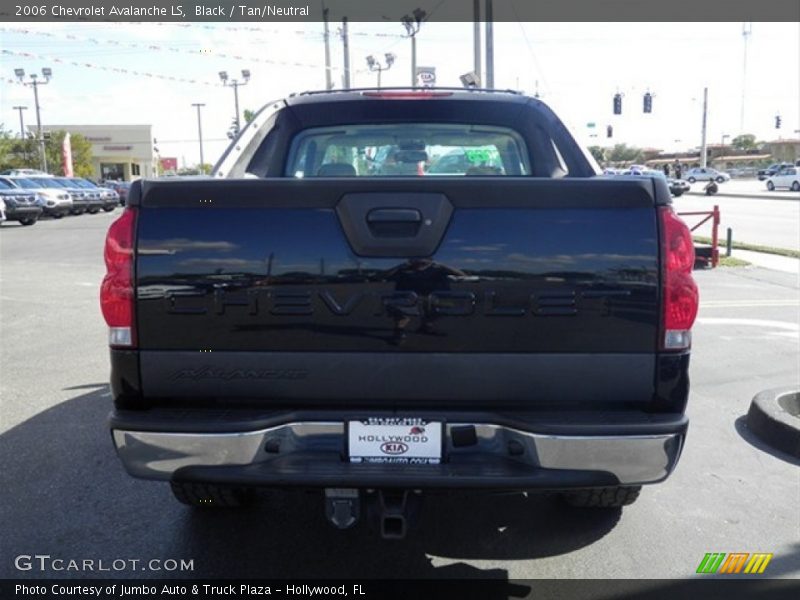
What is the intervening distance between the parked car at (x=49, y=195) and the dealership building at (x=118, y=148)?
57.4m

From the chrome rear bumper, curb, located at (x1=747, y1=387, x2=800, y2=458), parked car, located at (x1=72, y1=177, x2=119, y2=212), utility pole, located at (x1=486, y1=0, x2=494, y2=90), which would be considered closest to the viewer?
the chrome rear bumper

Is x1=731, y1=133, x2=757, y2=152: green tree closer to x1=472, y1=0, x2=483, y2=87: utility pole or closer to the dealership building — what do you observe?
the dealership building

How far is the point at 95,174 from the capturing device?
84.3m

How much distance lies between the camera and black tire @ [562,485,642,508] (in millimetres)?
3336

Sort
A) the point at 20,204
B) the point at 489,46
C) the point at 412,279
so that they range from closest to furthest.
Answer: the point at 412,279 → the point at 489,46 → the point at 20,204

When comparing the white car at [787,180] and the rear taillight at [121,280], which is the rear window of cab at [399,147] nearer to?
the rear taillight at [121,280]

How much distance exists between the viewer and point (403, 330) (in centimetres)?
261

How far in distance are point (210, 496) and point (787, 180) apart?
2190 inches

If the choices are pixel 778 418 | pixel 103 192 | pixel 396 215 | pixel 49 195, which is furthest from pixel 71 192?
pixel 396 215

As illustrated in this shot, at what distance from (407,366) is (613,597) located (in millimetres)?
1404

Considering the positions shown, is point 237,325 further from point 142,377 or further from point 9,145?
point 9,145

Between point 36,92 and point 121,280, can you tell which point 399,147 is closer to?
point 121,280

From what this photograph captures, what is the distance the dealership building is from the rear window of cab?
3442 inches

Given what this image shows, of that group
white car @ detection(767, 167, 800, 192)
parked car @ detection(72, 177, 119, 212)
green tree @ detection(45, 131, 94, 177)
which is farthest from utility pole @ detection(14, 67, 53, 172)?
white car @ detection(767, 167, 800, 192)
